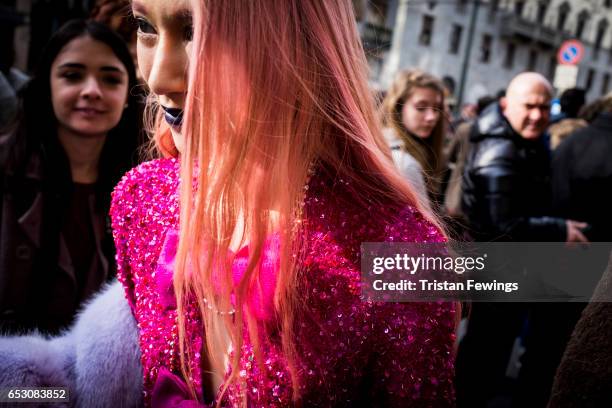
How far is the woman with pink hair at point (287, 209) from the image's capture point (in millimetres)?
888

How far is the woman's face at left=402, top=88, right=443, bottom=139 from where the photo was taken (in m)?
3.36

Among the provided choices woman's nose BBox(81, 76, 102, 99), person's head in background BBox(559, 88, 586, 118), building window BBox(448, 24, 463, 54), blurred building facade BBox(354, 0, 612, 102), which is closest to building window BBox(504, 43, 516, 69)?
blurred building facade BBox(354, 0, 612, 102)

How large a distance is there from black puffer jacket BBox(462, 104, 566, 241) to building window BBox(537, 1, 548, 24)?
2152 cm

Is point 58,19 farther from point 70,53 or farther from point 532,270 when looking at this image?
point 532,270

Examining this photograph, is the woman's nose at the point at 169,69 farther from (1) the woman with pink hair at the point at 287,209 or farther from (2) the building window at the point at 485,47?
(2) the building window at the point at 485,47

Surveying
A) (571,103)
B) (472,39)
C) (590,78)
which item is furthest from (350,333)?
(472,39)

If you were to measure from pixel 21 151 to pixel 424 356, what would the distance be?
174 cm

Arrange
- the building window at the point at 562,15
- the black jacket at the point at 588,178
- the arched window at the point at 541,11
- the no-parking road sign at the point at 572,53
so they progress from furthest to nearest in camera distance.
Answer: the arched window at the point at 541,11 < the building window at the point at 562,15 < the no-parking road sign at the point at 572,53 < the black jacket at the point at 588,178

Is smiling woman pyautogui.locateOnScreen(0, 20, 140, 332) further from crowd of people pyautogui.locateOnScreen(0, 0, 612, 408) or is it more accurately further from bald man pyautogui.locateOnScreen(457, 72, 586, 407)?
bald man pyautogui.locateOnScreen(457, 72, 586, 407)

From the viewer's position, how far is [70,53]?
199 centimetres

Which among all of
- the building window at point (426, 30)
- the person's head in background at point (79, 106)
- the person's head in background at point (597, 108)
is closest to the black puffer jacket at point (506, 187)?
the person's head in background at point (597, 108)

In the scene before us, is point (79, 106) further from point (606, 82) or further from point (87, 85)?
point (606, 82)

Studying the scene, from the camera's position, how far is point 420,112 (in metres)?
3.38

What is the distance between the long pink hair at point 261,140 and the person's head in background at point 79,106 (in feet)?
3.90
